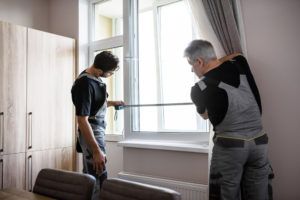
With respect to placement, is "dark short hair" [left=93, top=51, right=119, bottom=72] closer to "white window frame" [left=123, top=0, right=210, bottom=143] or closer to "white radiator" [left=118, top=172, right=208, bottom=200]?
"white window frame" [left=123, top=0, right=210, bottom=143]

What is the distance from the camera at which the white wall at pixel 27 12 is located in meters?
3.03

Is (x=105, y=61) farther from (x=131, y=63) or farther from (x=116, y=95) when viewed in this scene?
(x=116, y=95)

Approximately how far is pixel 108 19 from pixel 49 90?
3.60 ft

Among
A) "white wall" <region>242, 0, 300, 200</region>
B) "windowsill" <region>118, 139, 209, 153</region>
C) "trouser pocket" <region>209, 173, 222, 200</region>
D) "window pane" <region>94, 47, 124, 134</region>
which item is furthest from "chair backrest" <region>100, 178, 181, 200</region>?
"window pane" <region>94, 47, 124, 134</region>

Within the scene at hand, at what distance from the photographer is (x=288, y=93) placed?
1.77 m

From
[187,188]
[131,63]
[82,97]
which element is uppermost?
[131,63]

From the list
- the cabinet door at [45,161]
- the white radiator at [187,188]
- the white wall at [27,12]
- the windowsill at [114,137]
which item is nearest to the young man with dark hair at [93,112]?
the white radiator at [187,188]

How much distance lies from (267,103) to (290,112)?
0.15 m

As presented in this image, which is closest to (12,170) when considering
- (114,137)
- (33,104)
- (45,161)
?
(45,161)

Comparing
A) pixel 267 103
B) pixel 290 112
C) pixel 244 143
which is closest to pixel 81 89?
pixel 244 143

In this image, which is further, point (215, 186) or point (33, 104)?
point (33, 104)

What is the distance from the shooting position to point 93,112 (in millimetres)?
1938

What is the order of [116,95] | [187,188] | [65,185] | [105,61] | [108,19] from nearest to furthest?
1. [65,185]
2. [105,61]
3. [187,188]
4. [116,95]
5. [108,19]

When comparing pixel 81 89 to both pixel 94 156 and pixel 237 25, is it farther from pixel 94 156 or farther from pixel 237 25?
pixel 237 25
